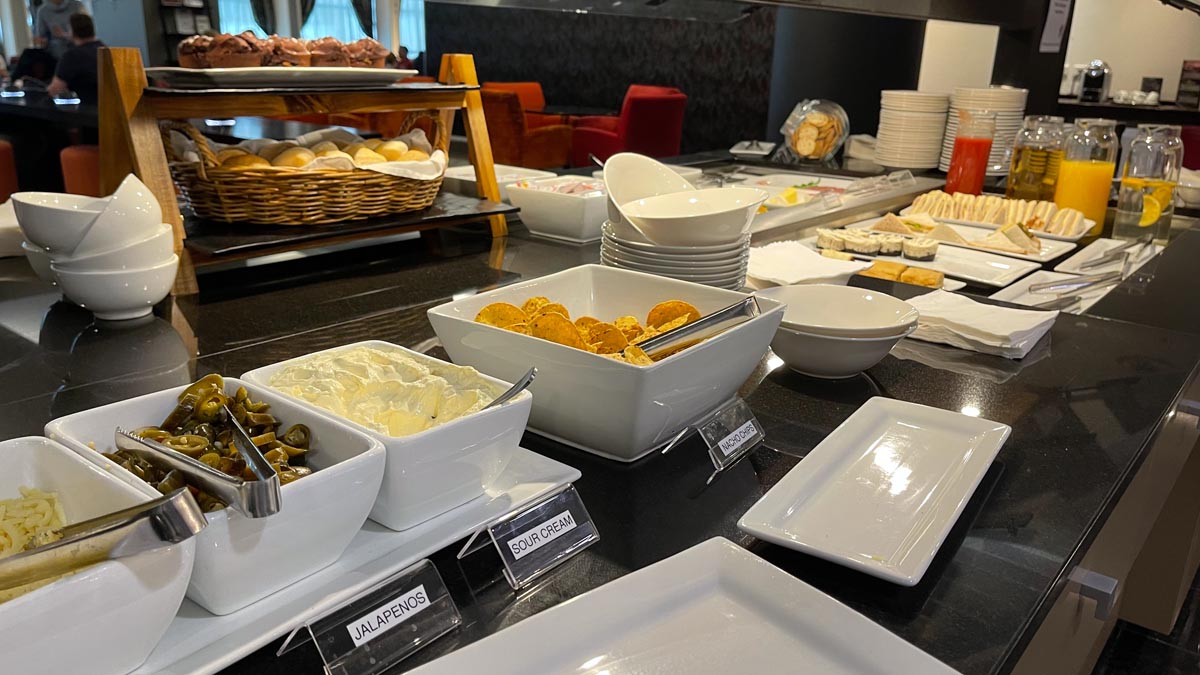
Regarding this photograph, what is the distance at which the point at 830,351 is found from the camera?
0.95m

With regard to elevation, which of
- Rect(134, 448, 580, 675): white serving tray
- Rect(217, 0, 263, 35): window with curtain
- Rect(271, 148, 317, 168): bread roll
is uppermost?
Rect(217, 0, 263, 35): window with curtain

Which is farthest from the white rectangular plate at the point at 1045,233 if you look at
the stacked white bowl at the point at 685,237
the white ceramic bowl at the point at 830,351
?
the white ceramic bowl at the point at 830,351

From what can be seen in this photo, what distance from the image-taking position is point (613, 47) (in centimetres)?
676

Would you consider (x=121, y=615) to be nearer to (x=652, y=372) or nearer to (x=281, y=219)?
(x=652, y=372)

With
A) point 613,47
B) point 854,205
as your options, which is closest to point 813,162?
point 854,205

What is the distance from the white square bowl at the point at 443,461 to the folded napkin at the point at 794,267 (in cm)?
71

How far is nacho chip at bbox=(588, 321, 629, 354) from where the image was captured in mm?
759

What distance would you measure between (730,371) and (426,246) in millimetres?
862

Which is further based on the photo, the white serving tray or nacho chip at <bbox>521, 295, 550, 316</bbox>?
nacho chip at <bbox>521, 295, 550, 316</bbox>

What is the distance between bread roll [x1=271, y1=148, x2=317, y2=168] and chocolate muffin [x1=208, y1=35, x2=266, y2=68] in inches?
5.0

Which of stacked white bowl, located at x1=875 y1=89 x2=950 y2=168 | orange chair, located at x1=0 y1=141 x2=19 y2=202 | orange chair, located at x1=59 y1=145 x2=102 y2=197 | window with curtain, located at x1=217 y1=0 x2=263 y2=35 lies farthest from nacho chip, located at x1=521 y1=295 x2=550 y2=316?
window with curtain, located at x1=217 y1=0 x2=263 y2=35

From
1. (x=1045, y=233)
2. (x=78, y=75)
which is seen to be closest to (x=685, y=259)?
(x=1045, y=233)

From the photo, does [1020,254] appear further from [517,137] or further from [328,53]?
[517,137]

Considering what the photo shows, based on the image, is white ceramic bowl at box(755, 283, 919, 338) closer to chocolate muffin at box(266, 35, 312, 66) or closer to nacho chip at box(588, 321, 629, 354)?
nacho chip at box(588, 321, 629, 354)
